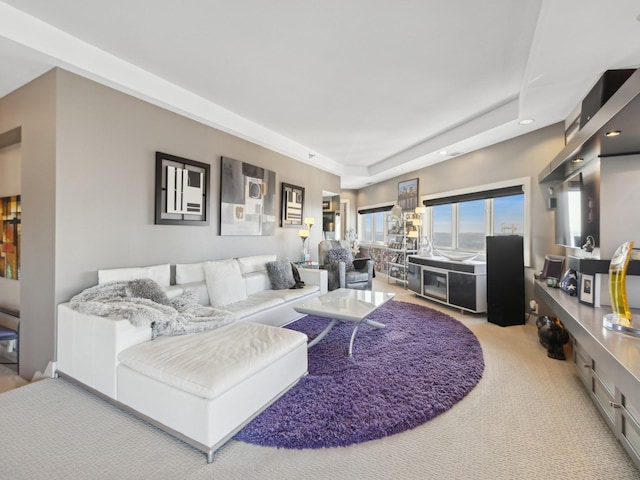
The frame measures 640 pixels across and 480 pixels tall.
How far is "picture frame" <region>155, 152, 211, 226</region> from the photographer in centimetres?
307

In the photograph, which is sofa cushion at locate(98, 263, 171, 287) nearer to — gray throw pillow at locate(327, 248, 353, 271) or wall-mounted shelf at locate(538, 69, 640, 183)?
gray throw pillow at locate(327, 248, 353, 271)

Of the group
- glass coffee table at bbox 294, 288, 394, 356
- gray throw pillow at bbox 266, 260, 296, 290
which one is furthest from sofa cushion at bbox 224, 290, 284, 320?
glass coffee table at bbox 294, 288, 394, 356

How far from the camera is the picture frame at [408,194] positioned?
20.3 ft

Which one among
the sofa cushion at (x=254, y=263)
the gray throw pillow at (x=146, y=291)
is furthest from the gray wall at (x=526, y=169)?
the gray throw pillow at (x=146, y=291)

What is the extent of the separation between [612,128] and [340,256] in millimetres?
3893

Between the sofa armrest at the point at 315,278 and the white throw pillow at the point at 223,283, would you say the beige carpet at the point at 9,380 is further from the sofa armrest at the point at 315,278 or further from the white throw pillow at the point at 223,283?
the sofa armrest at the point at 315,278

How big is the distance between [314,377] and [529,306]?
337 centimetres

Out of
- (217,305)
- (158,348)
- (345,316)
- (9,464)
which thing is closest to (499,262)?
(345,316)

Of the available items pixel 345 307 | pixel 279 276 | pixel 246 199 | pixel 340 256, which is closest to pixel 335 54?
pixel 246 199

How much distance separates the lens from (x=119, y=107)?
2.76m

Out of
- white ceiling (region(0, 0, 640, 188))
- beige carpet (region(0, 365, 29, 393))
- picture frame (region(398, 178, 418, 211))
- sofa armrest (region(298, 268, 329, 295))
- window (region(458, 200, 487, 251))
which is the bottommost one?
beige carpet (region(0, 365, 29, 393))

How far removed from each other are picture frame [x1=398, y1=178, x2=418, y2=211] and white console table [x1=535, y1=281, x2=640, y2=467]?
4.03m

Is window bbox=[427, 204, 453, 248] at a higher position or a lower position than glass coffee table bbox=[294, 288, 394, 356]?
higher

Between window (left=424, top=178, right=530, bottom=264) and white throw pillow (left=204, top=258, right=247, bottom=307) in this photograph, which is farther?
window (left=424, top=178, right=530, bottom=264)
